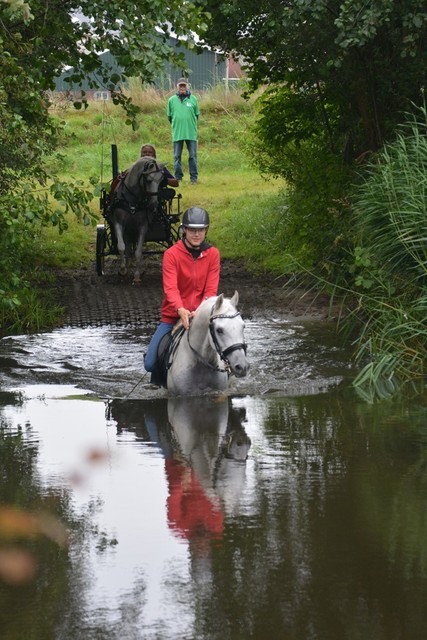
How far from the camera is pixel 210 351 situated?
409 inches

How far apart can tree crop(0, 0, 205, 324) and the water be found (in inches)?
74.8

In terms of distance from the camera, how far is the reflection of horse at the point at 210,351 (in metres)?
9.70

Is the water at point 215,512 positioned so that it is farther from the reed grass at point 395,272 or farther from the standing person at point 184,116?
the standing person at point 184,116

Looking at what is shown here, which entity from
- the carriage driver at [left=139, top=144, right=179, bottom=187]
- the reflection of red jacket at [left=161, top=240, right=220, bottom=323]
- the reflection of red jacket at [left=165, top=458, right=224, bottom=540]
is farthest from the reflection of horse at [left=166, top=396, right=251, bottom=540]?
the carriage driver at [left=139, top=144, right=179, bottom=187]

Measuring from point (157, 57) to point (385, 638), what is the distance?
8.26 metres

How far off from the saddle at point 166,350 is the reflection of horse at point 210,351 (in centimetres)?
4

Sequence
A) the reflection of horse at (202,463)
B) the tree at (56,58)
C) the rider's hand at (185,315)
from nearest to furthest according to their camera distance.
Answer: the reflection of horse at (202,463)
the rider's hand at (185,315)
the tree at (56,58)

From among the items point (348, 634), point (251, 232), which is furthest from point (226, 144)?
point (348, 634)

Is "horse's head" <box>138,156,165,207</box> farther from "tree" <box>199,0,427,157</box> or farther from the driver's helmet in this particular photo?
the driver's helmet

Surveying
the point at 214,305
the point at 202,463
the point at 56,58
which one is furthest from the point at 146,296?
the point at 202,463

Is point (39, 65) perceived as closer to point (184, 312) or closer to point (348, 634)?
point (184, 312)

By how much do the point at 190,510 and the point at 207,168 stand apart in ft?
75.7

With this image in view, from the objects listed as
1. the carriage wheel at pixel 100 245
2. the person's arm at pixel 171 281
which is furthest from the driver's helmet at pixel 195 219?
the carriage wheel at pixel 100 245

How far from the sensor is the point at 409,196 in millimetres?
11992
